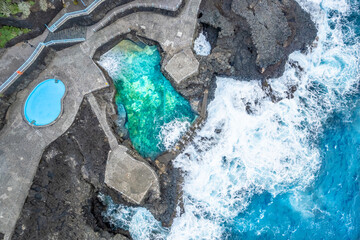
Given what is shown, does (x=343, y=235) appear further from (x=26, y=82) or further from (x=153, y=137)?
(x=26, y=82)

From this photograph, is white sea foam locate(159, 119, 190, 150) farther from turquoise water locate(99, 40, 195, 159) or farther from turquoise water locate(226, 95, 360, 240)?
turquoise water locate(226, 95, 360, 240)

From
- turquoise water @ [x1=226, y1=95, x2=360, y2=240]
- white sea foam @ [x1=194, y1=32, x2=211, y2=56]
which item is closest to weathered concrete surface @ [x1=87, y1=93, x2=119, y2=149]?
white sea foam @ [x1=194, y1=32, x2=211, y2=56]

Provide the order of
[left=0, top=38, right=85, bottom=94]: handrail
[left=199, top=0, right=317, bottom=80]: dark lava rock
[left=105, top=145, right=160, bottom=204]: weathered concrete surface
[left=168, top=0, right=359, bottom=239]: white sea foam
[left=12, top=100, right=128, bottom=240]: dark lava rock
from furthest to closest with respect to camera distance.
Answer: [left=168, top=0, right=359, bottom=239]: white sea foam → [left=199, top=0, right=317, bottom=80]: dark lava rock → [left=105, top=145, right=160, bottom=204]: weathered concrete surface → [left=0, top=38, right=85, bottom=94]: handrail → [left=12, top=100, right=128, bottom=240]: dark lava rock

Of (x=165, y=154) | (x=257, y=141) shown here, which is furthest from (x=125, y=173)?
(x=257, y=141)

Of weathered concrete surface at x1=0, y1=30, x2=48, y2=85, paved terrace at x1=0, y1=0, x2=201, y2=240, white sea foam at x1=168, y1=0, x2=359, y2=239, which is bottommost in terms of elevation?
white sea foam at x1=168, y1=0, x2=359, y2=239

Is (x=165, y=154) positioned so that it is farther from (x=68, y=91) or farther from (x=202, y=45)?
(x=202, y=45)

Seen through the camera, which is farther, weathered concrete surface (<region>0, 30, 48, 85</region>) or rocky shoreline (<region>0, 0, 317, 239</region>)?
weathered concrete surface (<region>0, 30, 48, 85</region>)

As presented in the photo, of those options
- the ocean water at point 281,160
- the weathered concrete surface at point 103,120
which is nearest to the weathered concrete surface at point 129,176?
the weathered concrete surface at point 103,120
